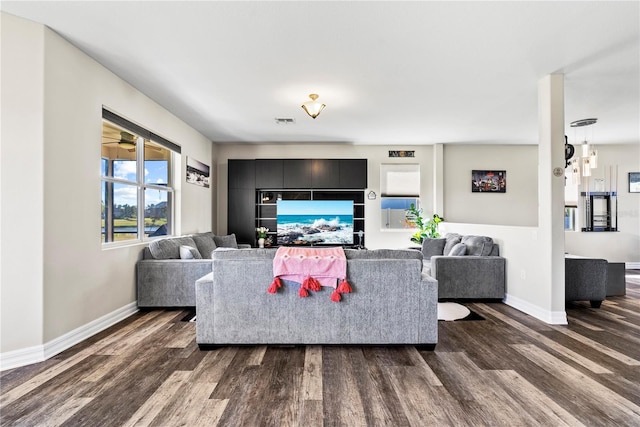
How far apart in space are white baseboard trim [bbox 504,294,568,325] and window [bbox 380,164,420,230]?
3.16 m

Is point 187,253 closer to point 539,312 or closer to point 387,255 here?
point 387,255

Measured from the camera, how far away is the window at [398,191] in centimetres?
718

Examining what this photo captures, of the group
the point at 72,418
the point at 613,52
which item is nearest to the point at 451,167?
the point at 613,52

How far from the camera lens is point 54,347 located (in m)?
2.70

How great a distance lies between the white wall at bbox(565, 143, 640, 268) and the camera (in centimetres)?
674

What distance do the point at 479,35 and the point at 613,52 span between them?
146 cm

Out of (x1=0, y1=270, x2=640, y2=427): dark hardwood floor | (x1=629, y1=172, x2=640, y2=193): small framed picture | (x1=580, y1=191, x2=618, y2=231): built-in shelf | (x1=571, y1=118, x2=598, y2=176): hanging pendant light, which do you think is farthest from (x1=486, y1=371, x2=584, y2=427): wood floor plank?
(x1=629, y1=172, x2=640, y2=193): small framed picture

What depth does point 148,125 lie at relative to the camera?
429 cm

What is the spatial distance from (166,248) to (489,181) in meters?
6.41

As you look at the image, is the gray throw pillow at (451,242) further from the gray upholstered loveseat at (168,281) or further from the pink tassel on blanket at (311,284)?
the gray upholstered loveseat at (168,281)

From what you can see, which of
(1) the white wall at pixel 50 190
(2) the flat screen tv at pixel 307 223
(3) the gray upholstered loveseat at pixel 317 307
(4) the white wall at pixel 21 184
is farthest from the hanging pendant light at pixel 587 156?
(4) the white wall at pixel 21 184

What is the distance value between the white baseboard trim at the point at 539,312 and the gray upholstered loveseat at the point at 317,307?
5.57 ft

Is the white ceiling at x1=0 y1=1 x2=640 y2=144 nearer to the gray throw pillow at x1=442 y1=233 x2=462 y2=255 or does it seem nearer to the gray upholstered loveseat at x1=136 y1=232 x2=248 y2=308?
the gray throw pillow at x1=442 y1=233 x2=462 y2=255

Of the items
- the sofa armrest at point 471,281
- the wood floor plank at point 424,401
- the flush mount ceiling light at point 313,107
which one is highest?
the flush mount ceiling light at point 313,107
